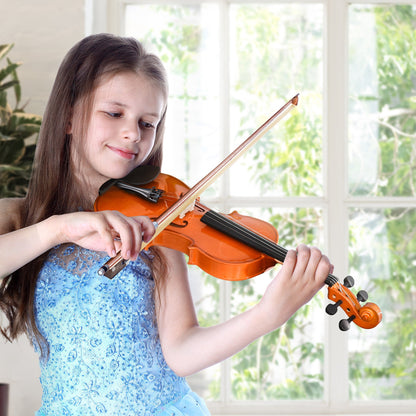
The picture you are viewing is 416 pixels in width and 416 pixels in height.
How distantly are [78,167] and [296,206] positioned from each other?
1.13 metres

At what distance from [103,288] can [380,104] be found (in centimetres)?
144

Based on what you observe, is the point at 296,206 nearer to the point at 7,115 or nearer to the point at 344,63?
the point at 344,63

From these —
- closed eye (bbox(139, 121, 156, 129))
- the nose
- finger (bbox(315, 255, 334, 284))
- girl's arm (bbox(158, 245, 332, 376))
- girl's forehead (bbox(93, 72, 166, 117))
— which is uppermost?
girl's forehead (bbox(93, 72, 166, 117))

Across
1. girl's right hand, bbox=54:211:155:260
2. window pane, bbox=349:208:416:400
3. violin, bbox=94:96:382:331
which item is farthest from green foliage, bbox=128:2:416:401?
girl's right hand, bbox=54:211:155:260

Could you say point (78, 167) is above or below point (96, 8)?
below

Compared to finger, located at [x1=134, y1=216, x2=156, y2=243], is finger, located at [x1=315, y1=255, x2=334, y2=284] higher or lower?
lower

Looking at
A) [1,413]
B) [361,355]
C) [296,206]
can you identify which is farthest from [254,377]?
[1,413]

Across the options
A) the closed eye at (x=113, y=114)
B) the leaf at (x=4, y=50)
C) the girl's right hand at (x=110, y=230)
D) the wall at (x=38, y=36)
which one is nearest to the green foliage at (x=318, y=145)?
the wall at (x=38, y=36)

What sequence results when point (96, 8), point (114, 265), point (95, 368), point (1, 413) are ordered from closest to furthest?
point (114, 265), point (95, 368), point (1, 413), point (96, 8)

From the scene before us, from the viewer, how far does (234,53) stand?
210 cm

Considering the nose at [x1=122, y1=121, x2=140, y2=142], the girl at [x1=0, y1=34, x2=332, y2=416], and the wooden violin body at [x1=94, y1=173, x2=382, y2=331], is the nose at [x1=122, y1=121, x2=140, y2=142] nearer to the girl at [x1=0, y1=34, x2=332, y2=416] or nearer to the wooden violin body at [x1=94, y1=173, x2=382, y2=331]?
the girl at [x1=0, y1=34, x2=332, y2=416]

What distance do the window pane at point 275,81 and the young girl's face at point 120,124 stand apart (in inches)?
43.1

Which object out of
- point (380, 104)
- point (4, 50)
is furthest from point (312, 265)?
point (380, 104)

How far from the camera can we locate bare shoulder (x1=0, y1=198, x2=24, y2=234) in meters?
1.00
